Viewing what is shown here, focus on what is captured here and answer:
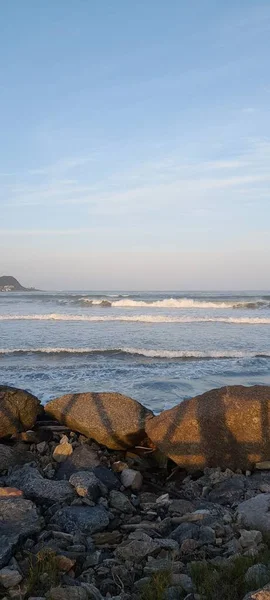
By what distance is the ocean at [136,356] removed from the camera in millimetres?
12339

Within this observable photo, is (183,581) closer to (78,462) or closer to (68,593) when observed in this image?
(68,593)

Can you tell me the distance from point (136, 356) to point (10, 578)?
1402 centimetres

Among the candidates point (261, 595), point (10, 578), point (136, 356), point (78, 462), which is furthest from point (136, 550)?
point (136, 356)

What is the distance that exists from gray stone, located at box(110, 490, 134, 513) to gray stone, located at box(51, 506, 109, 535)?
0.35 meters

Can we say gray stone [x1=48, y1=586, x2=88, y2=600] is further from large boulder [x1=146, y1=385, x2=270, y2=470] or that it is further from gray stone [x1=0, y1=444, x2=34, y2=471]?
large boulder [x1=146, y1=385, x2=270, y2=470]

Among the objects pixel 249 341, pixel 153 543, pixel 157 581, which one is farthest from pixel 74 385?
pixel 249 341

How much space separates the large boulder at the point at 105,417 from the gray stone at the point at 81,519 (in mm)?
2330

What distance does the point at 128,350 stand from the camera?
1869cm

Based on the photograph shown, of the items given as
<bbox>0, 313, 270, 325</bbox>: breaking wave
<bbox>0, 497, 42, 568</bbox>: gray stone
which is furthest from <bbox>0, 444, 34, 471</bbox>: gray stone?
<bbox>0, 313, 270, 325</bbox>: breaking wave

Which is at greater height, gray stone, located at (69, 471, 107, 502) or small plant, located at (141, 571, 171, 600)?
small plant, located at (141, 571, 171, 600)

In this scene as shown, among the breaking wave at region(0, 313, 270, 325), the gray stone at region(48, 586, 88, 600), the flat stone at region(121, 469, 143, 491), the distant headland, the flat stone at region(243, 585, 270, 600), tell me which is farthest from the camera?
the distant headland

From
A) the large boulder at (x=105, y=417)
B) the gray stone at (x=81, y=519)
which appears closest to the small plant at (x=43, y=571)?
the gray stone at (x=81, y=519)

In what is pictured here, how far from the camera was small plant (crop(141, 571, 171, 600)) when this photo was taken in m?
3.63

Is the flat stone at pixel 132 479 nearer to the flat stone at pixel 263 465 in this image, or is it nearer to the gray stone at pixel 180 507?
the gray stone at pixel 180 507
